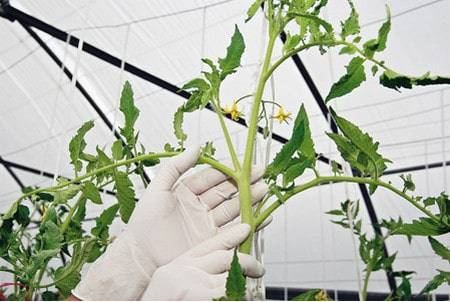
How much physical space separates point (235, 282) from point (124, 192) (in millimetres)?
322

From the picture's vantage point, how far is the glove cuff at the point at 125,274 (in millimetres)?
811

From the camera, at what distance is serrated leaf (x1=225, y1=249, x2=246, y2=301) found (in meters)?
0.46

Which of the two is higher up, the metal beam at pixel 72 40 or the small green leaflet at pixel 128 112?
the metal beam at pixel 72 40

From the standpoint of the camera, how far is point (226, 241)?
68cm

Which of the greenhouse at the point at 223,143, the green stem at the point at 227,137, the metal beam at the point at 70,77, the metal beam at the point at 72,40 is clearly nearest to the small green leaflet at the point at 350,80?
the greenhouse at the point at 223,143

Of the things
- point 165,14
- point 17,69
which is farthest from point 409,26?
point 17,69

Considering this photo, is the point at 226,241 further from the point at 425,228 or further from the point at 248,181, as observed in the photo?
the point at 425,228

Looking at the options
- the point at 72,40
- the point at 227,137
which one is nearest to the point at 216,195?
the point at 227,137

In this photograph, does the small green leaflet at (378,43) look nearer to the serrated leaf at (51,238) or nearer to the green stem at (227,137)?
the green stem at (227,137)

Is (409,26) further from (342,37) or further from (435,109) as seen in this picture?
(342,37)

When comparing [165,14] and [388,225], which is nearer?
[388,225]

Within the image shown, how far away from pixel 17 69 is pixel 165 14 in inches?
95.7

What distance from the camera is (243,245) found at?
0.64 m

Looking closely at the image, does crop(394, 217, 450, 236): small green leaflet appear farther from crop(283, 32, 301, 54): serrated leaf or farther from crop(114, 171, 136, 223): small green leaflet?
crop(114, 171, 136, 223): small green leaflet
